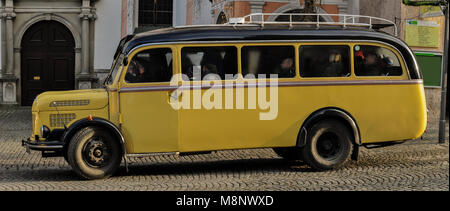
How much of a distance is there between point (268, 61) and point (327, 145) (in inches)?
63.3

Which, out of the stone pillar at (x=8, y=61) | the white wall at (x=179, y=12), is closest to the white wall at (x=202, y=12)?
the white wall at (x=179, y=12)

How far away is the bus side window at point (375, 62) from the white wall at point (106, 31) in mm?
17035

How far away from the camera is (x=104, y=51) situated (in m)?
25.8

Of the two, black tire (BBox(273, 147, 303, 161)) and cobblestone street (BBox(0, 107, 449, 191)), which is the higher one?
black tire (BBox(273, 147, 303, 161))

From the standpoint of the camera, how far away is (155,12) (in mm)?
27047

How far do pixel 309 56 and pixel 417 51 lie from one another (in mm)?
8646

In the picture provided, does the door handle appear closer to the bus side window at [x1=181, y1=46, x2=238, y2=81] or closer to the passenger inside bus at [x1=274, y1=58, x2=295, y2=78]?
the bus side window at [x1=181, y1=46, x2=238, y2=81]

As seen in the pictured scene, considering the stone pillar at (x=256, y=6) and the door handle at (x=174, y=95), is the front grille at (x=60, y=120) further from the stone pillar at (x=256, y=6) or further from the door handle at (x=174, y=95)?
the stone pillar at (x=256, y=6)

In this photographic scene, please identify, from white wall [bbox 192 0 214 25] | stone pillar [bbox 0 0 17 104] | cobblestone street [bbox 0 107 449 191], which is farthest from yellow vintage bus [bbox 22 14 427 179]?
stone pillar [bbox 0 0 17 104]

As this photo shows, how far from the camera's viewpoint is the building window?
26906 millimetres

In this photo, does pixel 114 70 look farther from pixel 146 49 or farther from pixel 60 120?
pixel 60 120

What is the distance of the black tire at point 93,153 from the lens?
9000 mm

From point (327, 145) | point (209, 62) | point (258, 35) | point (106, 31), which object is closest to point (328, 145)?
point (327, 145)

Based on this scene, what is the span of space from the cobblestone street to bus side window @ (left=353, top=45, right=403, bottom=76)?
1477 mm
